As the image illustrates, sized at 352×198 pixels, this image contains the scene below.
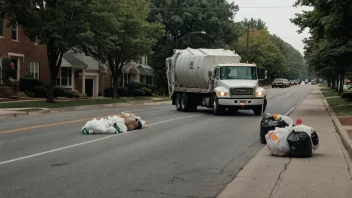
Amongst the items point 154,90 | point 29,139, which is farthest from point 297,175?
point 154,90

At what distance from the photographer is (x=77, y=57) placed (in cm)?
4812

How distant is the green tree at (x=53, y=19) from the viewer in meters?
27.9

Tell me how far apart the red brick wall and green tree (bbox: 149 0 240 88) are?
54.9 feet

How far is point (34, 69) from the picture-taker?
1543 inches

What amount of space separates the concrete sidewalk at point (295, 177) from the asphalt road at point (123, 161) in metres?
0.29

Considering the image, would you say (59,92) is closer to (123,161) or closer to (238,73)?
(238,73)

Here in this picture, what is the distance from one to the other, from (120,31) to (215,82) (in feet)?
46.1

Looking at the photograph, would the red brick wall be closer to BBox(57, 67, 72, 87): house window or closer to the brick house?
the brick house

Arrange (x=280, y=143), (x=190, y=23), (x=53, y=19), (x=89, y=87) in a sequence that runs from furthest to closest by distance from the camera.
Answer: (x=190, y=23) < (x=89, y=87) < (x=53, y=19) < (x=280, y=143)

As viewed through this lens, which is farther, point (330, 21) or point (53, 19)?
point (53, 19)

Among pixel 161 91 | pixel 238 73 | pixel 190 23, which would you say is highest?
pixel 190 23

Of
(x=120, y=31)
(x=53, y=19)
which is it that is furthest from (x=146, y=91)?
(x=53, y=19)

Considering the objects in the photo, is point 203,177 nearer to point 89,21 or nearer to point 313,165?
point 313,165

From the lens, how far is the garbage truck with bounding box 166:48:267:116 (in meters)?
22.0
